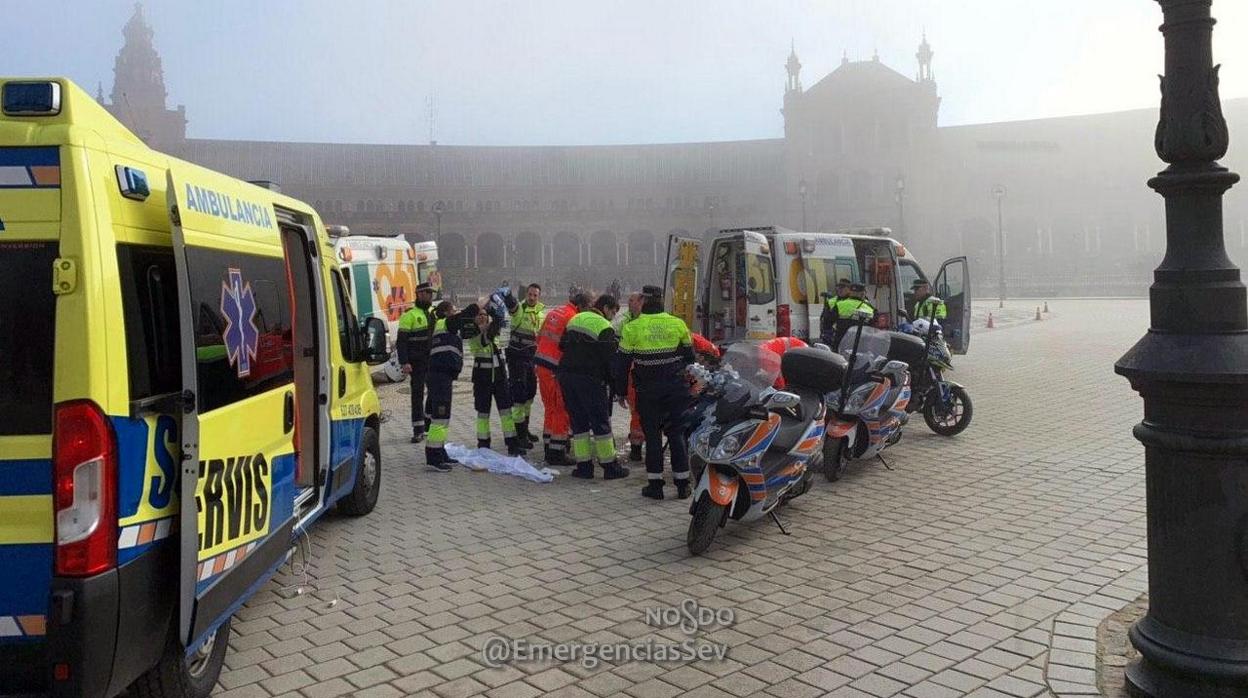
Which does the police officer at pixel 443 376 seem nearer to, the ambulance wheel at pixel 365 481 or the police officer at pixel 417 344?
the police officer at pixel 417 344

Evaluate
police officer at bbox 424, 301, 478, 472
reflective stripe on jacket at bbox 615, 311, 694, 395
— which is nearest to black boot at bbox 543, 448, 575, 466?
police officer at bbox 424, 301, 478, 472

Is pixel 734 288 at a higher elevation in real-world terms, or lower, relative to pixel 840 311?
higher

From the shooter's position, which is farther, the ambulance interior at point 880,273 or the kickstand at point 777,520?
the ambulance interior at point 880,273

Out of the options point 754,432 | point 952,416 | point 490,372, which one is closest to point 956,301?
point 952,416

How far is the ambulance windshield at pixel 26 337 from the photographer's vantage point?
2.95 meters

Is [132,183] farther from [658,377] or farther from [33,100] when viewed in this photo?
[658,377]

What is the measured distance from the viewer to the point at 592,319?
8.10 metres

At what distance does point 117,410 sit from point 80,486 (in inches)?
10.5

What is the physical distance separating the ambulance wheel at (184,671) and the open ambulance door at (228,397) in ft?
0.29

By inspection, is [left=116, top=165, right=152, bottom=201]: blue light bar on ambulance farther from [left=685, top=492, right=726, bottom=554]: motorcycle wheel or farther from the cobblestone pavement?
[left=685, top=492, right=726, bottom=554]: motorcycle wheel

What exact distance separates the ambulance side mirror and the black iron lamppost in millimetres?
4965

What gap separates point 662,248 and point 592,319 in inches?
2778

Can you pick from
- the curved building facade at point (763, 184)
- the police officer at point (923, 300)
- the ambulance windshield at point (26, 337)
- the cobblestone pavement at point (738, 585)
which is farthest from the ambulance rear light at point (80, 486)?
the curved building facade at point (763, 184)

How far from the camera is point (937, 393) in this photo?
9875 mm
